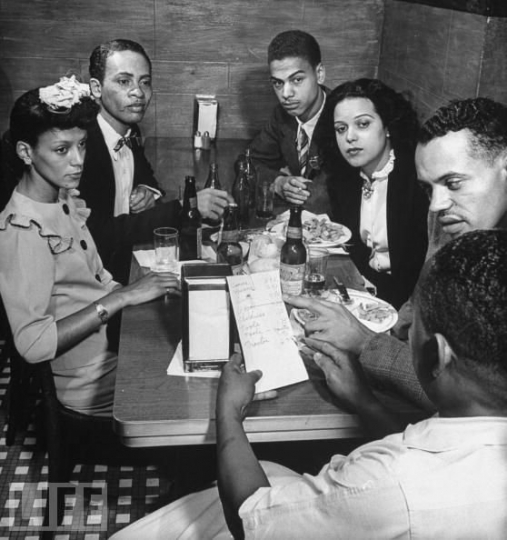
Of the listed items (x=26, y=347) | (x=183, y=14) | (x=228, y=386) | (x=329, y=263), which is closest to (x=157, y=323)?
(x=26, y=347)

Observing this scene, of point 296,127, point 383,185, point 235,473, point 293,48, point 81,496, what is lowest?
point 81,496

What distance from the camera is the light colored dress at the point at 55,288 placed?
1.82m

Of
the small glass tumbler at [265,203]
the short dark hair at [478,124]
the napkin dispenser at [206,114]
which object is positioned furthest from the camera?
the napkin dispenser at [206,114]

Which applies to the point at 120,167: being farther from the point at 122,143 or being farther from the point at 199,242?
the point at 199,242

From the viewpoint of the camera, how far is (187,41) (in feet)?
14.4

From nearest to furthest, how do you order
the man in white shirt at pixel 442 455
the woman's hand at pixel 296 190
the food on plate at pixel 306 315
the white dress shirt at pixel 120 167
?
the man in white shirt at pixel 442 455
the food on plate at pixel 306 315
the woman's hand at pixel 296 190
the white dress shirt at pixel 120 167

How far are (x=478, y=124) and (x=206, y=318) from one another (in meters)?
0.98

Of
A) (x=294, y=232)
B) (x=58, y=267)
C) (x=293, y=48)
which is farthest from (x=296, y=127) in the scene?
(x=58, y=267)

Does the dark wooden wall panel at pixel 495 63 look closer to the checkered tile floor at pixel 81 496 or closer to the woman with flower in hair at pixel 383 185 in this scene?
the woman with flower in hair at pixel 383 185

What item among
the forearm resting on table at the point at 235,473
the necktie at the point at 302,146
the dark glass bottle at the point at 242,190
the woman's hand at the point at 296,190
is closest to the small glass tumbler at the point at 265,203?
the dark glass bottle at the point at 242,190

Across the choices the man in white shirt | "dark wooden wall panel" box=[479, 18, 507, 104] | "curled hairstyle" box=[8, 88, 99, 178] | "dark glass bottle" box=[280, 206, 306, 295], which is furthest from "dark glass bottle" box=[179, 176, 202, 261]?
"dark wooden wall panel" box=[479, 18, 507, 104]

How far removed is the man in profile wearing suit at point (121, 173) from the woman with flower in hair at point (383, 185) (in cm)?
66

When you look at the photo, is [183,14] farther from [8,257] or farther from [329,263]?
[8,257]

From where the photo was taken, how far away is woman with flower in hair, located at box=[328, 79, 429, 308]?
8.56 feet
